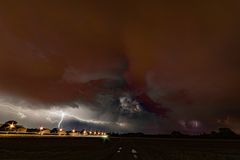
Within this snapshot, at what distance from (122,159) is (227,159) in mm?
18216

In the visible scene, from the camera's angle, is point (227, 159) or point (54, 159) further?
point (227, 159)

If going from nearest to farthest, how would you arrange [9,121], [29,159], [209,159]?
[29,159], [209,159], [9,121]

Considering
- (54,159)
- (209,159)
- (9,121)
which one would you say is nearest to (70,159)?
(54,159)

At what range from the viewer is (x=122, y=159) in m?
28.6

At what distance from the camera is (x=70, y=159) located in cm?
2856

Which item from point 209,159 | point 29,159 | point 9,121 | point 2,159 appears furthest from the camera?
point 9,121

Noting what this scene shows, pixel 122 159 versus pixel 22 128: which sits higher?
pixel 22 128

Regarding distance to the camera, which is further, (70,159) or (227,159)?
(227,159)

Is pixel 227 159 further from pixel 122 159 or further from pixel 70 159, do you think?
pixel 70 159

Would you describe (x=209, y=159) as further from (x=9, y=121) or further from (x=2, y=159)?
(x=9, y=121)

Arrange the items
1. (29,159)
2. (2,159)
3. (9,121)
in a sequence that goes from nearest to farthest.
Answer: (2,159), (29,159), (9,121)

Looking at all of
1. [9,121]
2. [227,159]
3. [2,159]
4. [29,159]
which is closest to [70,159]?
[29,159]

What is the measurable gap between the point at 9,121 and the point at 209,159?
132426 millimetres

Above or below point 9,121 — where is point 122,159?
below
